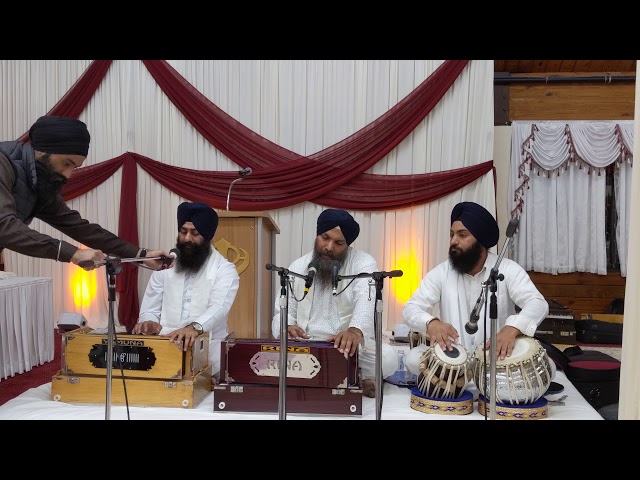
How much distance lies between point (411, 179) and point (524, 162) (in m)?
1.35

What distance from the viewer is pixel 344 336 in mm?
2947

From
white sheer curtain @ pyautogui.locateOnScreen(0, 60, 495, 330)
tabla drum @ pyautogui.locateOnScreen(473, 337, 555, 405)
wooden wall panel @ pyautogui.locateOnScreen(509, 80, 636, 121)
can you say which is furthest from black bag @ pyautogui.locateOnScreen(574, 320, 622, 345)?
tabla drum @ pyautogui.locateOnScreen(473, 337, 555, 405)

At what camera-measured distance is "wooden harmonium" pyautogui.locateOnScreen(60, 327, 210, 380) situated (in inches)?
120

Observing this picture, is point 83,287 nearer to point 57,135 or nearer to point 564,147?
point 57,135

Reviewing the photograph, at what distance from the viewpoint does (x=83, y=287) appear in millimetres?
6699

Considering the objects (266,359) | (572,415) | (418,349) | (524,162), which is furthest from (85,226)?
(524,162)

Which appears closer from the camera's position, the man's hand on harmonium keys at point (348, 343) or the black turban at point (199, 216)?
the man's hand on harmonium keys at point (348, 343)

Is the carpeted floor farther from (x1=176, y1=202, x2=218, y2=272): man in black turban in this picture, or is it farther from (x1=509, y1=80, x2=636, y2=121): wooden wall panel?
(x1=509, y1=80, x2=636, y2=121): wooden wall panel

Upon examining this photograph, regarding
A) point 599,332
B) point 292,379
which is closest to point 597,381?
point 292,379

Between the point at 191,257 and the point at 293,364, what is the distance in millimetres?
1252

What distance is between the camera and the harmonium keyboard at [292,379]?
2.93 metres

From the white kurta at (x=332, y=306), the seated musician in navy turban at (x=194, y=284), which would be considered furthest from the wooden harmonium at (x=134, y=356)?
the white kurta at (x=332, y=306)

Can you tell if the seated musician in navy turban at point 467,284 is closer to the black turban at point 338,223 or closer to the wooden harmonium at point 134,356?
the black turban at point 338,223

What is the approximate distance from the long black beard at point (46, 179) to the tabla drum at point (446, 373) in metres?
2.14
